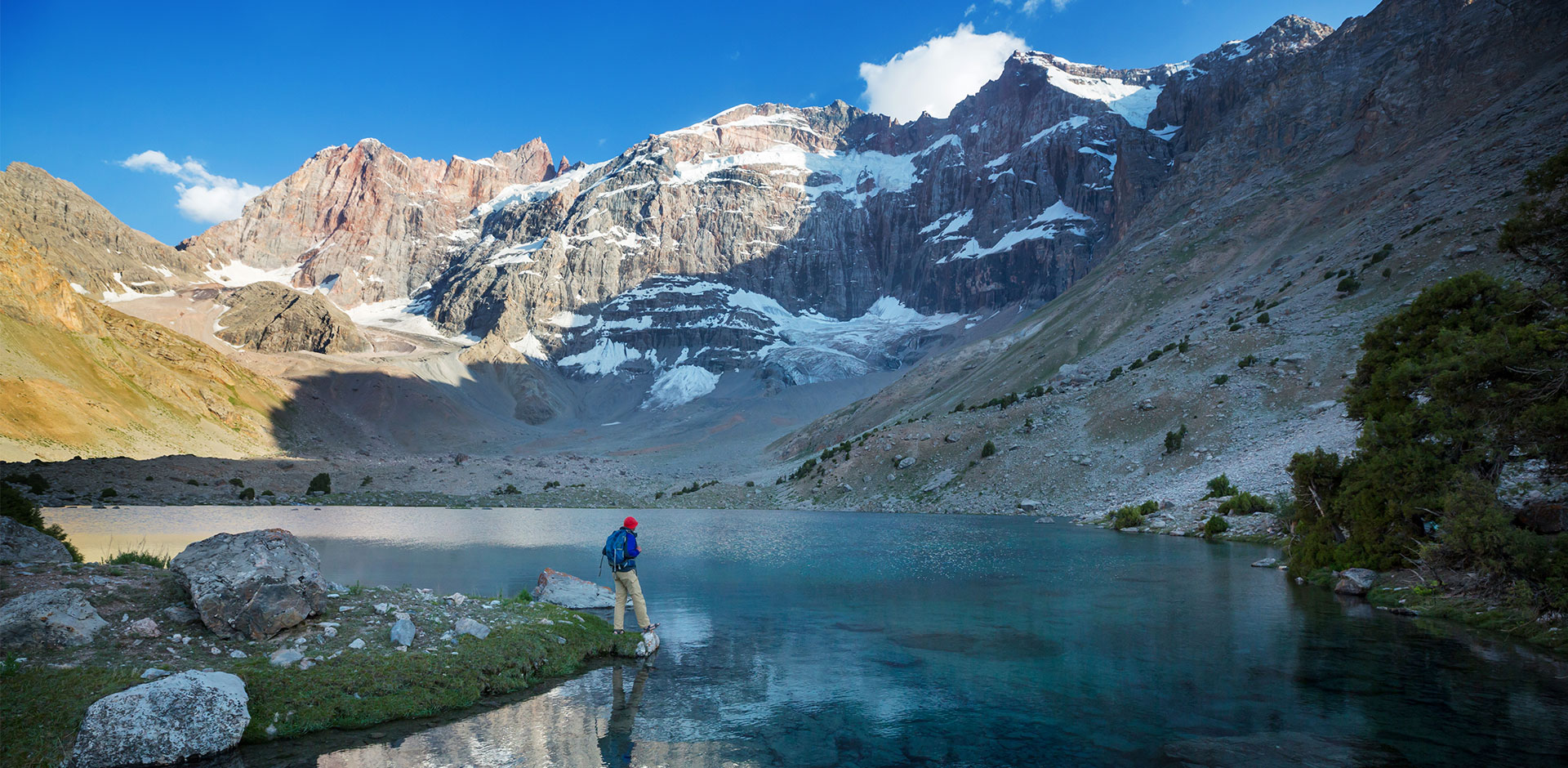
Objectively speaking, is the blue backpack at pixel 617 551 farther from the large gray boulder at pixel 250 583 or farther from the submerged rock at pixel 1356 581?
the submerged rock at pixel 1356 581

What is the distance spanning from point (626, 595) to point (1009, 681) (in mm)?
7888

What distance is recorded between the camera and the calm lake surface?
32.3ft

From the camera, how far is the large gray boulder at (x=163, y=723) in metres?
8.71

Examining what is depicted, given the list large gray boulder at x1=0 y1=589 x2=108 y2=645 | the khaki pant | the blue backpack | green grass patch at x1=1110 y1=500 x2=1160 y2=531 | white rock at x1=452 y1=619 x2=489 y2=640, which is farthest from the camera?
green grass patch at x1=1110 y1=500 x2=1160 y2=531

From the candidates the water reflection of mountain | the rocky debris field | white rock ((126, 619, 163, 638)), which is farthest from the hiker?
white rock ((126, 619, 163, 638))

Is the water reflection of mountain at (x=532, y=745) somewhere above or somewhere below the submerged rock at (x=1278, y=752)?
below

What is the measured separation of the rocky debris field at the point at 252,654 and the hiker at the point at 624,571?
77 cm

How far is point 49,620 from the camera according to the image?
10406mm

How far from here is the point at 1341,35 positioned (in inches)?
4818

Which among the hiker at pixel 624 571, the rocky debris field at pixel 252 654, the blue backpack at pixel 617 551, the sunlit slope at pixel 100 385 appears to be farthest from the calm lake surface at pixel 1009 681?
the sunlit slope at pixel 100 385

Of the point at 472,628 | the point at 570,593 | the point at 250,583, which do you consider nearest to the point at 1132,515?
the point at 570,593

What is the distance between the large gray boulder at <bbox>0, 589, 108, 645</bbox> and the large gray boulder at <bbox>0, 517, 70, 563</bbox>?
3.38 meters

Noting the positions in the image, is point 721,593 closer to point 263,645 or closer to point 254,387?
point 263,645

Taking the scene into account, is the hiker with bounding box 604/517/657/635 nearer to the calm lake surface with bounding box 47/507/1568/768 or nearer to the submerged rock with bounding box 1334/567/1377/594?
the calm lake surface with bounding box 47/507/1568/768
